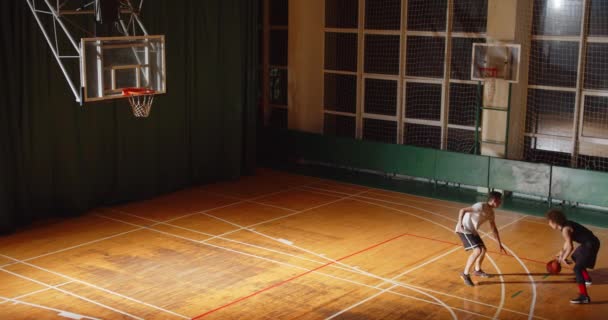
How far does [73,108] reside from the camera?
14.8 meters

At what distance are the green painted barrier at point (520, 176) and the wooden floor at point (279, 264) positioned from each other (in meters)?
1.12

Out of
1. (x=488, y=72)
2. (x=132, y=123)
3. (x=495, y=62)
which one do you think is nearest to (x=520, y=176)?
(x=488, y=72)

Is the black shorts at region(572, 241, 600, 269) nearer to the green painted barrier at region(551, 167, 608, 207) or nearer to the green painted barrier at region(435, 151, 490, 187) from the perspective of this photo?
the green painted barrier at region(551, 167, 608, 207)

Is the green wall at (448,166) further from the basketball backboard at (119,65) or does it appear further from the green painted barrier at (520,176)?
the basketball backboard at (119,65)

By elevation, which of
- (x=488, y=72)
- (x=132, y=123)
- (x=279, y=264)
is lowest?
(x=279, y=264)

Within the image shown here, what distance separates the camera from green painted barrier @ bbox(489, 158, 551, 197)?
15.7 metres

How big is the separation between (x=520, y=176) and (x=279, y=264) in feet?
19.5

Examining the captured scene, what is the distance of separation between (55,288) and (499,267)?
620cm

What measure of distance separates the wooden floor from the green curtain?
0.61 metres

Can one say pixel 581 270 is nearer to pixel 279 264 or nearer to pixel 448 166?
pixel 279 264

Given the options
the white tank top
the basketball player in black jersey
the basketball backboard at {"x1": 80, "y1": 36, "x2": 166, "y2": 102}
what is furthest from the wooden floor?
the basketball backboard at {"x1": 80, "y1": 36, "x2": 166, "y2": 102}

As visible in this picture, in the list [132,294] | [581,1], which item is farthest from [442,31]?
[132,294]

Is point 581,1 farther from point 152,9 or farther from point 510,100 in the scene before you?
point 152,9

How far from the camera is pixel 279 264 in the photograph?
12.2 meters
